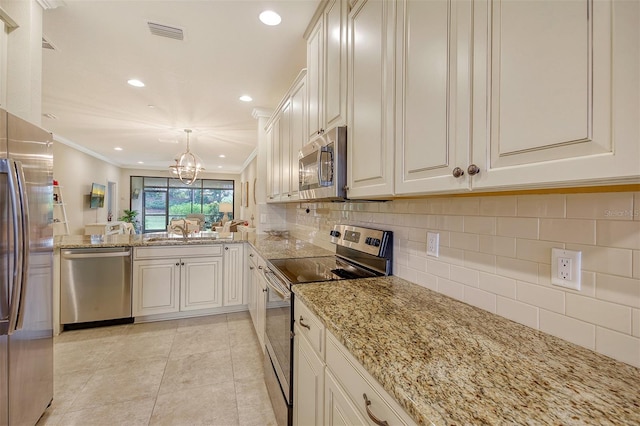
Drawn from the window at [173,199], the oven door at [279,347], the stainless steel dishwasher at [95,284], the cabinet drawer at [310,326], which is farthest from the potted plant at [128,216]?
the cabinet drawer at [310,326]

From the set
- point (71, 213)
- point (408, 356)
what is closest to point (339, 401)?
point (408, 356)

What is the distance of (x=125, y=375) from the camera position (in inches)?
84.6

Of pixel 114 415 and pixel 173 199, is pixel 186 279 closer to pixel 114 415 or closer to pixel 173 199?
pixel 114 415

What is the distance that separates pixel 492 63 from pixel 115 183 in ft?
35.7

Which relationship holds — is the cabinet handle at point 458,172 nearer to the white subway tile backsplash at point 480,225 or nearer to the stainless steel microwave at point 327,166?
the white subway tile backsplash at point 480,225

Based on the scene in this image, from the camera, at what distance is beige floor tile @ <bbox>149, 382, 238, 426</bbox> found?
1.71m

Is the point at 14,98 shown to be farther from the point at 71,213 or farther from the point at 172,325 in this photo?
the point at 71,213

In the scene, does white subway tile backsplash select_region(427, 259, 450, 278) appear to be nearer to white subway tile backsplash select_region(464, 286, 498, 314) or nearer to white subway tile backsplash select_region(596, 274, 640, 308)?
white subway tile backsplash select_region(464, 286, 498, 314)

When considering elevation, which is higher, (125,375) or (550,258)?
(550,258)

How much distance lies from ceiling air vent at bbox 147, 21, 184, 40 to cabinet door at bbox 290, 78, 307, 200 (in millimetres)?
948

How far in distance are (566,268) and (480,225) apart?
0.32m

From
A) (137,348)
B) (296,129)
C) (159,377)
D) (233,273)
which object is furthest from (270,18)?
(137,348)

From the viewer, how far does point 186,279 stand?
10.5 feet

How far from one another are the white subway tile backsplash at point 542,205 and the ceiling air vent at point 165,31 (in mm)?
2471
